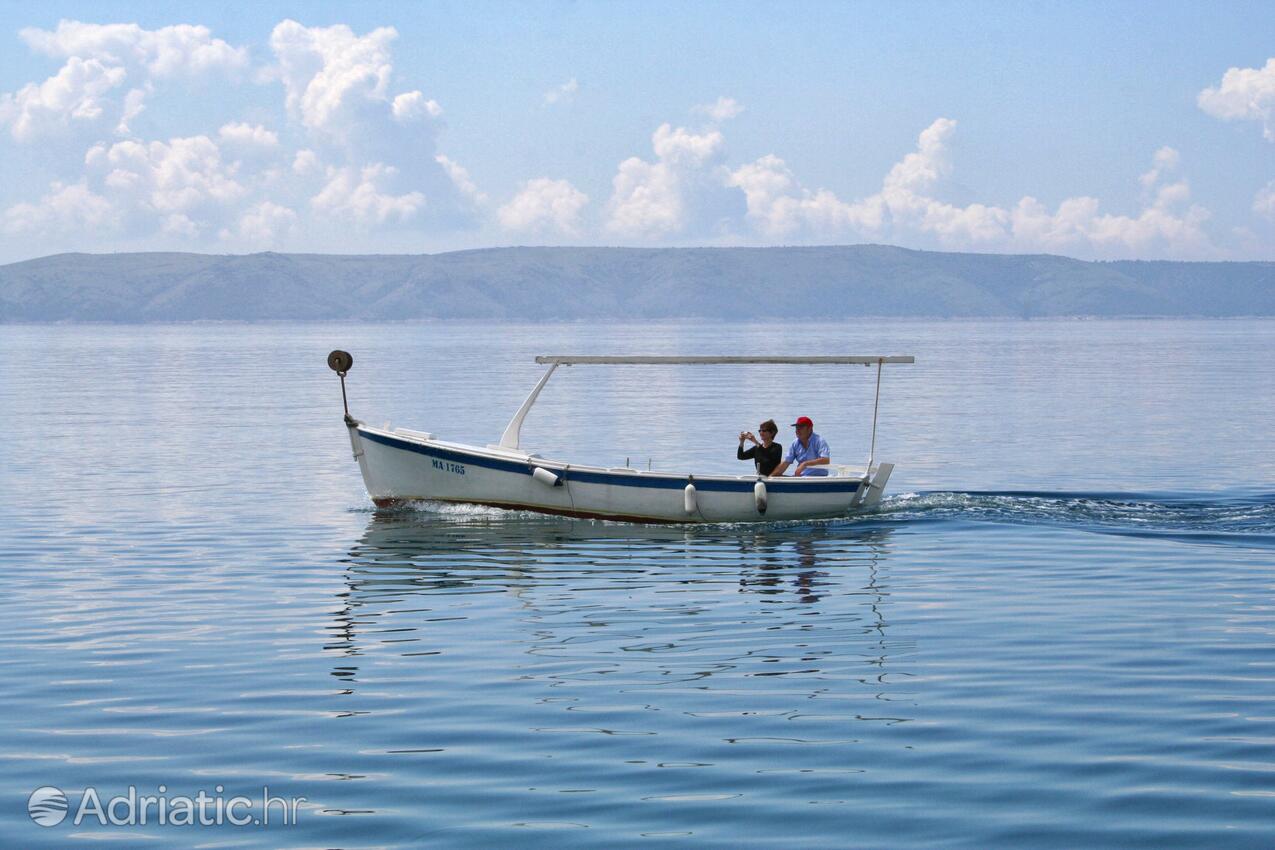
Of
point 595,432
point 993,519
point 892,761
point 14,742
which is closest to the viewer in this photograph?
point 892,761

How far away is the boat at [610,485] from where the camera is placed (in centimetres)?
2798

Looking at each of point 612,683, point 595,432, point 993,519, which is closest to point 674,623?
point 612,683

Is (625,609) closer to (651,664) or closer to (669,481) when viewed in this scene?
(651,664)

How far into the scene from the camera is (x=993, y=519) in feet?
93.3

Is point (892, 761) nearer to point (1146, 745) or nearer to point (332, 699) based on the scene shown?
point (1146, 745)

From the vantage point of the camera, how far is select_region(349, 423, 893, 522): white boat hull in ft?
91.9

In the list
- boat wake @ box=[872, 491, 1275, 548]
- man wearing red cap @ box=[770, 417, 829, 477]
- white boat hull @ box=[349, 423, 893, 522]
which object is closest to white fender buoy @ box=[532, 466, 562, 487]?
white boat hull @ box=[349, 423, 893, 522]

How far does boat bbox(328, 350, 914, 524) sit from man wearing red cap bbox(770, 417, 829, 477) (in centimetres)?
51

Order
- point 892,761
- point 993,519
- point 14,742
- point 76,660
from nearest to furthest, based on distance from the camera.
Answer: point 892,761
point 14,742
point 76,660
point 993,519

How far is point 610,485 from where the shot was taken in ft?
93.1

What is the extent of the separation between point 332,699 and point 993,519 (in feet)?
54.0

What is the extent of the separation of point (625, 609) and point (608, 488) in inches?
335

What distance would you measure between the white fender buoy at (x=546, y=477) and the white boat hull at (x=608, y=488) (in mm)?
18

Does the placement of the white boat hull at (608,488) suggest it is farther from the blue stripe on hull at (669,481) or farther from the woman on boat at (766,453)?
the woman on boat at (766,453)
